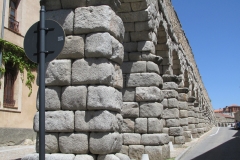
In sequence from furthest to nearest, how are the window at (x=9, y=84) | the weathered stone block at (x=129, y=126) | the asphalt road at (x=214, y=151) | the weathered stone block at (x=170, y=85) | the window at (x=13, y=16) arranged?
1. the window at (x=13, y=16)
2. the window at (x=9, y=84)
3. the weathered stone block at (x=170, y=85)
4. the asphalt road at (x=214, y=151)
5. the weathered stone block at (x=129, y=126)

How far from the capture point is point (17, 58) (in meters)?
14.2

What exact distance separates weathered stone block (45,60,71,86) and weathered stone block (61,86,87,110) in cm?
14

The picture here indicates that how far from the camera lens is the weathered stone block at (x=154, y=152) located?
8305 mm

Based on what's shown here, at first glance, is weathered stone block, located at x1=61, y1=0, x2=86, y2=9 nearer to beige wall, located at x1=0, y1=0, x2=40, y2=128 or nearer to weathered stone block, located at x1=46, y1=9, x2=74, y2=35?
weathered stone block, located at x1=46, y1=9, x2=74, y2=35

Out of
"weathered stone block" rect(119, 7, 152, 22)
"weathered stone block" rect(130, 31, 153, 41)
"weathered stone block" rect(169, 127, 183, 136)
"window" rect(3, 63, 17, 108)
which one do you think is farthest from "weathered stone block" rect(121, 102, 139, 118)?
"window" rect(3, 63, 17, 108)

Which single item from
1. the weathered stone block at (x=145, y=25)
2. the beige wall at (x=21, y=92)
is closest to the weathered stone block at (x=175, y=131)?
the weathered stone block at (x=145, y=25)

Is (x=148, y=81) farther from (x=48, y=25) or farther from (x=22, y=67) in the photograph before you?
(x=22, y=67)

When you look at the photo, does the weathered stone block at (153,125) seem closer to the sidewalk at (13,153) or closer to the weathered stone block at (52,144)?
the sidewalk at (13,153)

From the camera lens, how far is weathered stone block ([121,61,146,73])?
8.79 meters

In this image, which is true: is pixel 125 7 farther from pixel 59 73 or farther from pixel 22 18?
pixel 22 18

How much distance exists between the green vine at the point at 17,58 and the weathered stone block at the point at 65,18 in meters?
8.88

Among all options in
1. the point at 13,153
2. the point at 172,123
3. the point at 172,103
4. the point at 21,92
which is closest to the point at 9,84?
the point at 21,92

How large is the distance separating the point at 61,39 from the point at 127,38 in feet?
18.9

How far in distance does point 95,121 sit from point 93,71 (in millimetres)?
772
